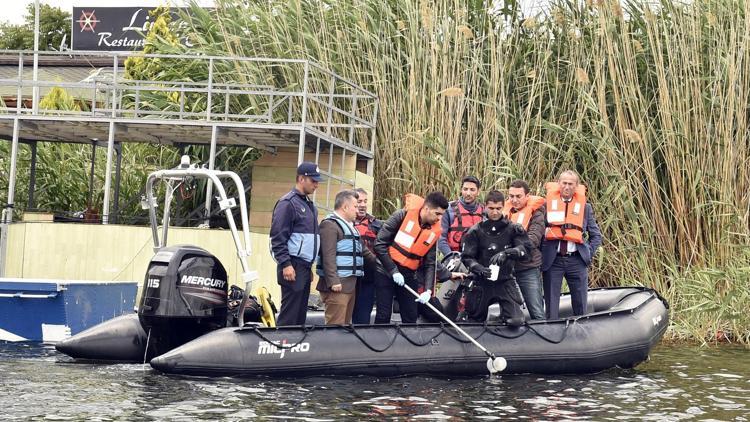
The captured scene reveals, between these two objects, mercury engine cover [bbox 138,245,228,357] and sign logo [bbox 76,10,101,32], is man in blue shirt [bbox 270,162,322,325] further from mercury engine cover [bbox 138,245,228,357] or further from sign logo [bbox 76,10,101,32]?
sign logo [bbox 76,10,101,32]

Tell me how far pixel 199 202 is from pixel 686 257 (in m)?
6.79

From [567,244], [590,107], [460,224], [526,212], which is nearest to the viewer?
[526,212]

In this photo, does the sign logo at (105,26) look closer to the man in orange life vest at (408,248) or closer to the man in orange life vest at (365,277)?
the man in orange life vest at (365,277)

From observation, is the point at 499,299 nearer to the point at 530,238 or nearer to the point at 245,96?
the point at 530,238

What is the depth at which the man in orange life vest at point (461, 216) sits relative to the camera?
40.8 feet

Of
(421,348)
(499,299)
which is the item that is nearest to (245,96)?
(499,299)

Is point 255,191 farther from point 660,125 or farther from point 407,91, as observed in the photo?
point 660,125

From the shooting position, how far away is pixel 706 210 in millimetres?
14945

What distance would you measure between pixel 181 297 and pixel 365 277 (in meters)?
1.94

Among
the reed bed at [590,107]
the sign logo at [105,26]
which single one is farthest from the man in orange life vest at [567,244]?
the sign logo at [105,26]

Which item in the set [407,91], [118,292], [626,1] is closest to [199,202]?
[407,91]

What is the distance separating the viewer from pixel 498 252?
36.8 ft

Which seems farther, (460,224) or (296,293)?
(460,224)

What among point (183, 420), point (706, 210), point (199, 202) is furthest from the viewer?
point (199, 202)
